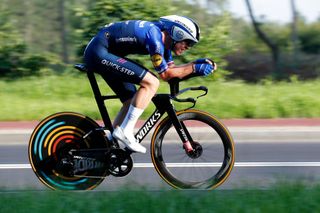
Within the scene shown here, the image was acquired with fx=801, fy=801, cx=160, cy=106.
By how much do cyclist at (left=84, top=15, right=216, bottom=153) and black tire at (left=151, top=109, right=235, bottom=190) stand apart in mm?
257

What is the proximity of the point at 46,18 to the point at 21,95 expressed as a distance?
1781 centimetres

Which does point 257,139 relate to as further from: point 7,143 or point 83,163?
point 83,163

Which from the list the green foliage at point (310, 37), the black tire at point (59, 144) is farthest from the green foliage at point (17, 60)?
the black tire at point (59, 144)

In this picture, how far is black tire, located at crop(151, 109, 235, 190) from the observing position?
664 cm

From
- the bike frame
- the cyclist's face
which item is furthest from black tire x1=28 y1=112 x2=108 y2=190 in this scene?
the cyclist's face

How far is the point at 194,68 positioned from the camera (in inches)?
251

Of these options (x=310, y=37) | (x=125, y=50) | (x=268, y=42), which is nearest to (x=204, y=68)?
(x=125, y=50)

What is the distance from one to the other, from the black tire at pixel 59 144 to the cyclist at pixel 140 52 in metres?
0.30

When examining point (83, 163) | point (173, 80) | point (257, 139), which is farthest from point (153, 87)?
point (257, 139)

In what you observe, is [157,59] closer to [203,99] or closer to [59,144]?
[59,144]

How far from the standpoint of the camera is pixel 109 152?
670 cm

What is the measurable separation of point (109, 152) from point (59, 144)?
1.46ft

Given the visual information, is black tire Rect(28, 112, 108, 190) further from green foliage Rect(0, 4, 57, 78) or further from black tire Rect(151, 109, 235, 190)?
green foliage Rect(0, 4, 57, 78)

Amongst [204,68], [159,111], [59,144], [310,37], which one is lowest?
[310,37]
